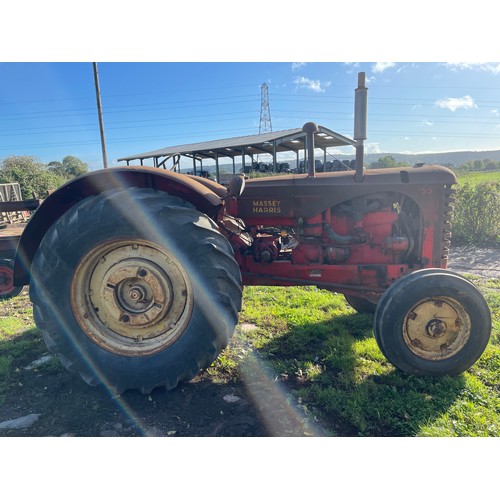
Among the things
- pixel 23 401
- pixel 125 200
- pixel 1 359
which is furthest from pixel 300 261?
pixel 1 359

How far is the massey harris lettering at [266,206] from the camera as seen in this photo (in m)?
3.26

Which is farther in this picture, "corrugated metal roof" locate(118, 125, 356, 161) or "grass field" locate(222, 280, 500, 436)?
"corrugated metal roof" locate(118, 125, 356, 161)

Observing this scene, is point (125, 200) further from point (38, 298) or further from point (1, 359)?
point (1, 359)

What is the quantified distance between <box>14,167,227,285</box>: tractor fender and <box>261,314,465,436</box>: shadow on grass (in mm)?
1451

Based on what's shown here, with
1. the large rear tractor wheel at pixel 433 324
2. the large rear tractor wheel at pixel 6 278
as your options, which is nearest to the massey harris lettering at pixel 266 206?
the large rear tractor wheel at pixel 433 324

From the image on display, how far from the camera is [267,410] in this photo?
2385mm

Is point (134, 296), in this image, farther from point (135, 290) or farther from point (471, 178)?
point (471, 178)

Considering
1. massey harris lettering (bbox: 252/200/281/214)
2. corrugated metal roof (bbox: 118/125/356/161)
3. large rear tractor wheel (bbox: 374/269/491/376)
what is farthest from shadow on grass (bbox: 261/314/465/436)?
corrugated metal roof (bbox: 118/125/356/161)

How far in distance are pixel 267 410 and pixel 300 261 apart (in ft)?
4.47

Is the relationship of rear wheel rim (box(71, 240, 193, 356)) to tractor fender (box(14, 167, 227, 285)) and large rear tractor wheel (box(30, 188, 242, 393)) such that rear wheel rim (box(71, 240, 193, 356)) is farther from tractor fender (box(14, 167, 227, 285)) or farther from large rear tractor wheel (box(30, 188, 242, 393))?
tractor fender (box(14, 167, 227, 285))

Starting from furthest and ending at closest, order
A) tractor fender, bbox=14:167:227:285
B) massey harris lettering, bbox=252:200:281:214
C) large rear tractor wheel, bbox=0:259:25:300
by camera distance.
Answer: large rear tractor wheel, bbox=0:259:25:300, massey harris lettering, bbox=252:200:281:214, tractor fender, bbox=14:167:227:285

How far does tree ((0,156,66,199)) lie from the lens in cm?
2272

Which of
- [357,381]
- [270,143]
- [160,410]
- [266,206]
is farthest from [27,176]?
[357,381]

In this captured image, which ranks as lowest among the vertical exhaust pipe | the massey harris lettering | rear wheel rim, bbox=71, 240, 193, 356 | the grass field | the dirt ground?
the grass field
